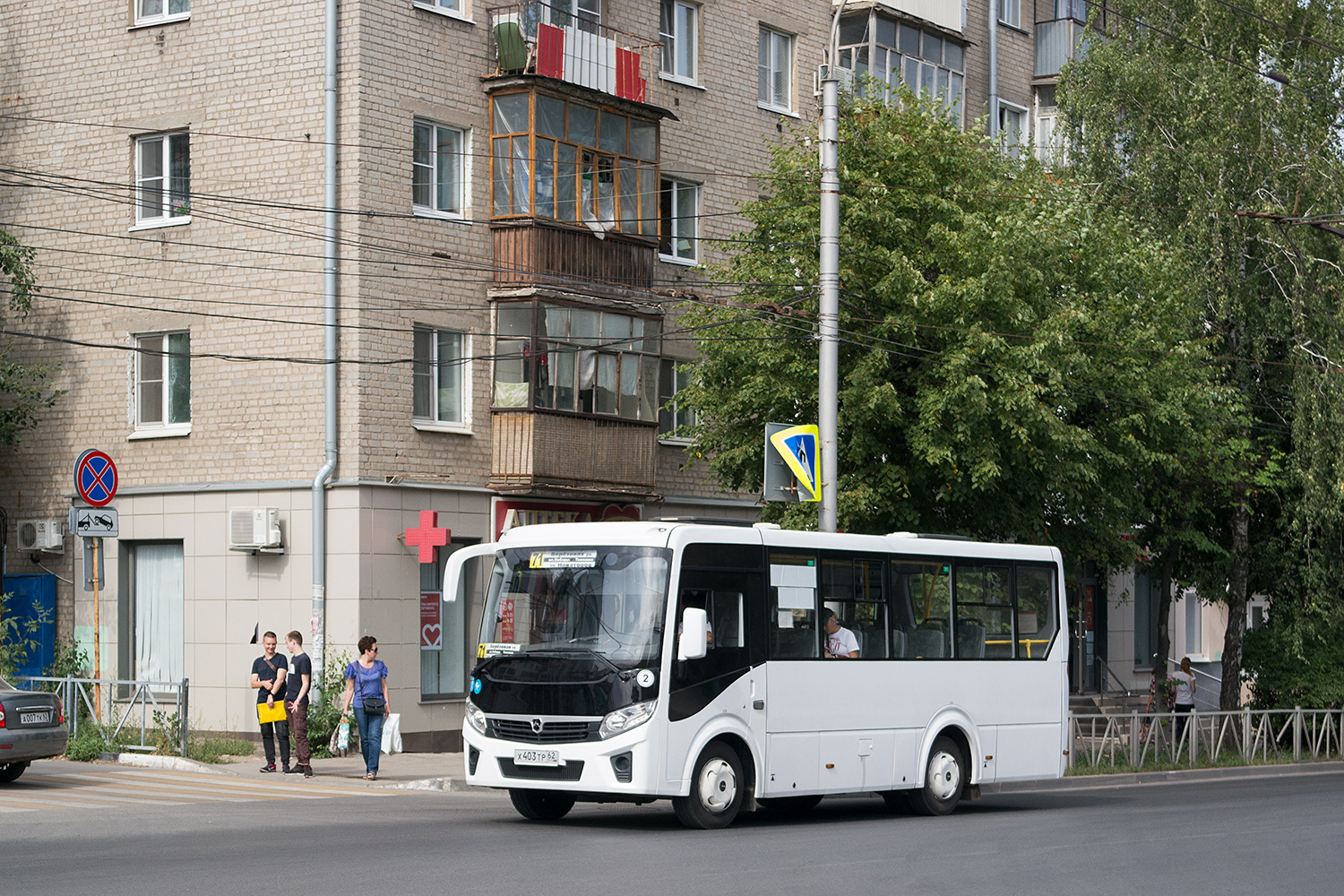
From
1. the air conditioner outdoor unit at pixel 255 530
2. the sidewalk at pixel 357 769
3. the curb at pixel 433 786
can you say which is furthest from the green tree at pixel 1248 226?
the air conditioner outdoor unit at pixel 255 530

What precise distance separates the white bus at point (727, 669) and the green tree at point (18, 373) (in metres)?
13.3

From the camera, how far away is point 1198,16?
31.3 metres

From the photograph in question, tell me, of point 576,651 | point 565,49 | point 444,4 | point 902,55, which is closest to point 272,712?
point 576,651

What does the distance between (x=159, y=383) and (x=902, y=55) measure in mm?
15676

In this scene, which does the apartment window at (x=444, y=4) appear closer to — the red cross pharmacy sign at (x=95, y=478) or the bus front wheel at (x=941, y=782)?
the red cross pharmacy sign at (x=95, y=478)

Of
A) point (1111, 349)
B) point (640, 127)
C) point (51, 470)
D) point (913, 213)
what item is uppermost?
point (640, 127)

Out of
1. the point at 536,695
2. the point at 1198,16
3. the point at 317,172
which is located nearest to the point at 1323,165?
the point at 1198,16

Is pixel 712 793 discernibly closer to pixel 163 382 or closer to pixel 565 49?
pixel 163 382

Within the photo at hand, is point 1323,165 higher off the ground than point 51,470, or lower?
higher

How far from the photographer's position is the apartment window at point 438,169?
85.3 ft

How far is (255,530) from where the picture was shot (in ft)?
81.6

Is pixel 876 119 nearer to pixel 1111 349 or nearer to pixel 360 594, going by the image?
pixel 1111 349

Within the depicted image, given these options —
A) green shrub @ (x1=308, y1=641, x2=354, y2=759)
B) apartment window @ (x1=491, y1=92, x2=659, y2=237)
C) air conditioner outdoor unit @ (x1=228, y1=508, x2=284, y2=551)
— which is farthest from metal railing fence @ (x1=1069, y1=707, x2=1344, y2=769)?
air conditioner outdoor unit @ (x1=228, y1=508, x2=284, y2=551)

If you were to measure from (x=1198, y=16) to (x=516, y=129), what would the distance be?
12761mm
